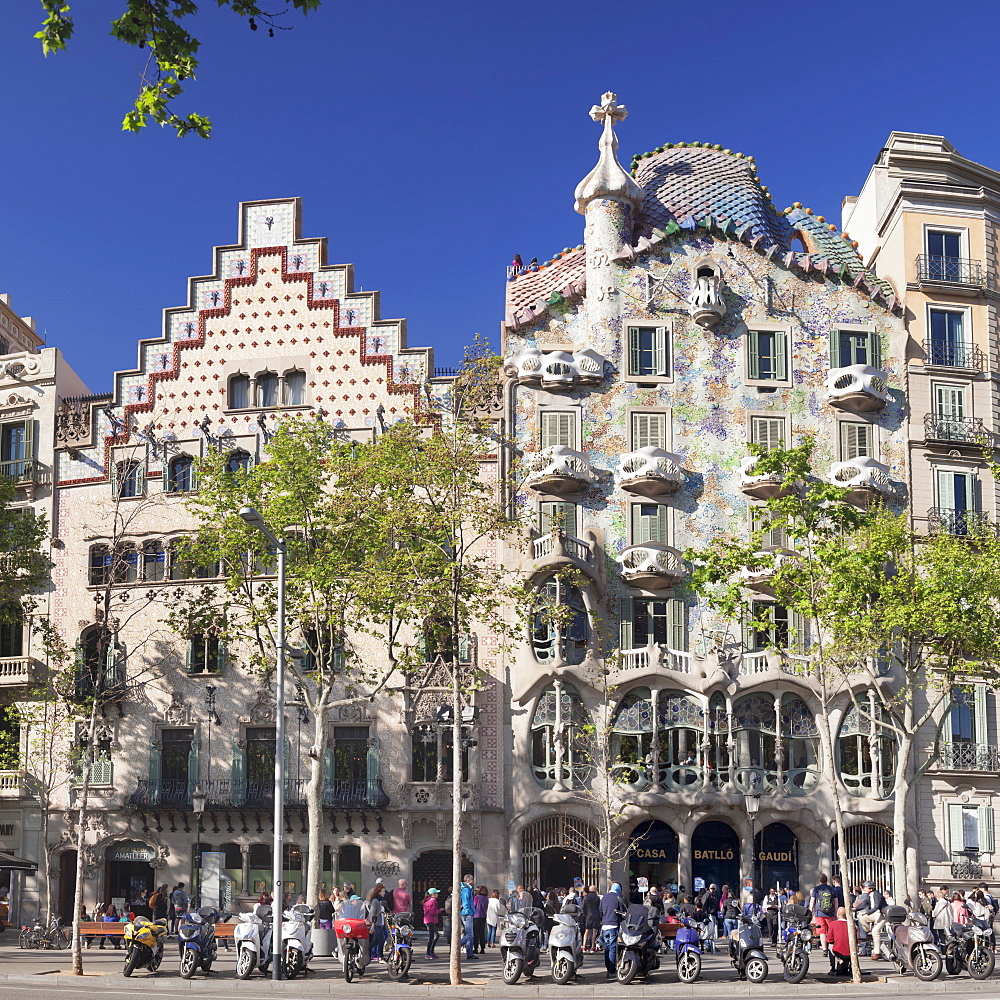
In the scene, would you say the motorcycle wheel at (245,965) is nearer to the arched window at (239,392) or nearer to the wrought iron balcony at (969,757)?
the arched window at (239,392)

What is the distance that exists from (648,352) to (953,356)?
34.3ft

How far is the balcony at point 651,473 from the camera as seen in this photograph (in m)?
44.5

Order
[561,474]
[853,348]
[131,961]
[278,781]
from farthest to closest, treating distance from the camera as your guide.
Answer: [853,348] < [561,474] < [278,781] < [131,961]

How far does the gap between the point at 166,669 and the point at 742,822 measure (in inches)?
761

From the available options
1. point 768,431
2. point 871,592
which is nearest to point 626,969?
point 871,592

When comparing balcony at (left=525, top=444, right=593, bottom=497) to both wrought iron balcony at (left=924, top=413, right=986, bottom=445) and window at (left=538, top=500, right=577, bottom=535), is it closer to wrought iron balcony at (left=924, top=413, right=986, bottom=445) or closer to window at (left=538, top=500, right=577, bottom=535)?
window at (left=538, top=500, right=577, bottom=535)

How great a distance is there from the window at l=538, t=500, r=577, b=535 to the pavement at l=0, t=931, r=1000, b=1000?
53.7 feet

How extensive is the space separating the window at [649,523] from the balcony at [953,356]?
10630 mm

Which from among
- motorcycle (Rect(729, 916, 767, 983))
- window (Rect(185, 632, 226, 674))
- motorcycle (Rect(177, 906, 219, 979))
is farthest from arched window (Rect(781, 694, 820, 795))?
motorcycle (Rect(177, 906, 219, 979))

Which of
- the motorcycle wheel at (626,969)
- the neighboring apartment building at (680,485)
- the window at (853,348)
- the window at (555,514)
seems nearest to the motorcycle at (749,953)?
the motorcycle wheel at (626,969)

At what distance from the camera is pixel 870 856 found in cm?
4325

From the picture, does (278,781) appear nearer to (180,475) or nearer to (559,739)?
(559,739)

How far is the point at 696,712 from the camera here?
43.2 meters

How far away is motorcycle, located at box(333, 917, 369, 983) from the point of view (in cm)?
2809
